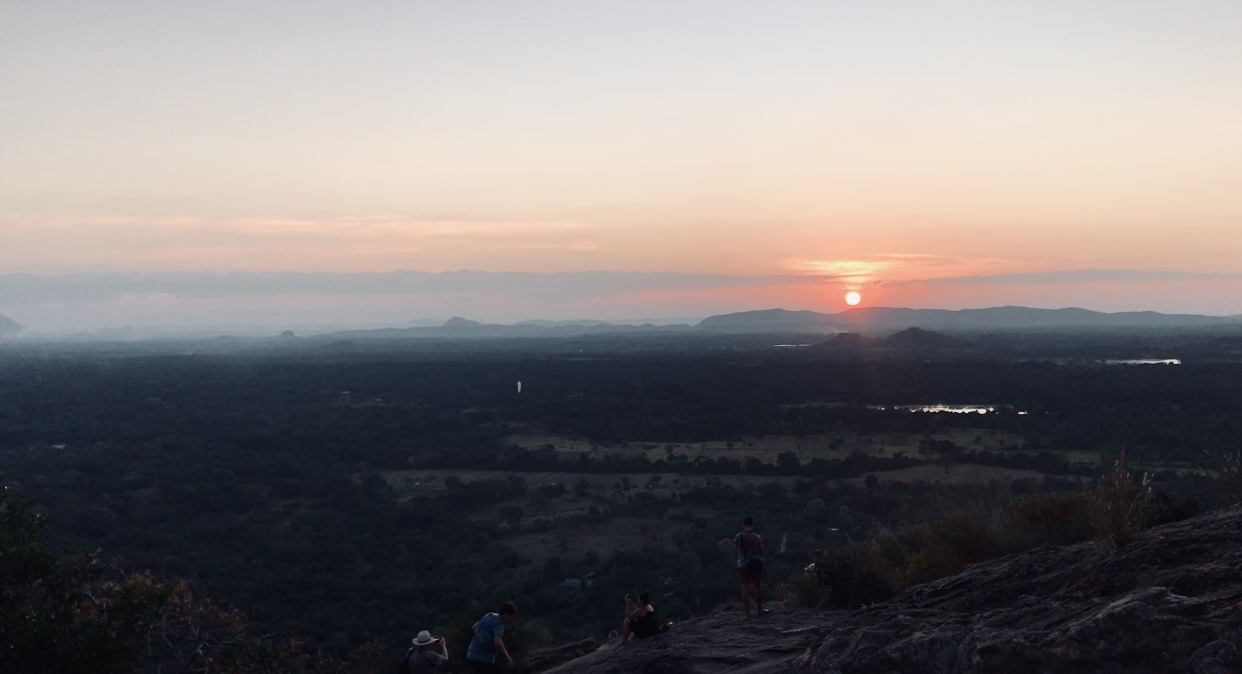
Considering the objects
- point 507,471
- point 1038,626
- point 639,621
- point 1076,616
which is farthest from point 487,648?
point 507,471

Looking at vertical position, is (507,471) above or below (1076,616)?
below

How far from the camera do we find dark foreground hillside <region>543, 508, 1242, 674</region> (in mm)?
4957

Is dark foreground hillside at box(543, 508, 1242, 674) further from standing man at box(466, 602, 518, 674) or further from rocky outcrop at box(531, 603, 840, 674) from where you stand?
standing man at box(466, 602, 518, 674)

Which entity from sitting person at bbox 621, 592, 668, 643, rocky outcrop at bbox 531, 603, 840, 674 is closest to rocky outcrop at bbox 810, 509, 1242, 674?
rocky outcrop at bbox 531, 603, 840, 674

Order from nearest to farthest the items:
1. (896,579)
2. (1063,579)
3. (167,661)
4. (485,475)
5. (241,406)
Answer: (1063,579)
(896,579)
(167,661)
(485,475)
(241,406)

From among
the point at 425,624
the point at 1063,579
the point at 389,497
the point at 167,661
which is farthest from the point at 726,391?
the point at 1063,579

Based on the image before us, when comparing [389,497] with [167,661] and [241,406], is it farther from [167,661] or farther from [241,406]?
[241,406]

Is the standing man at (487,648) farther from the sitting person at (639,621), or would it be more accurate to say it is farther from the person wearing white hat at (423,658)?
the sitting person at (639,621)

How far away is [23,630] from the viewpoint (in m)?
8.81

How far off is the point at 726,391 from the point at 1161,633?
58.9m

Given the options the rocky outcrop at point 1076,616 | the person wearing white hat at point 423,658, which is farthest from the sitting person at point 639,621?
the rocky outcrop at point 1076,616

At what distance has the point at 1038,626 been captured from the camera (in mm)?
5633

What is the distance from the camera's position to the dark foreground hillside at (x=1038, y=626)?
16.3 ft

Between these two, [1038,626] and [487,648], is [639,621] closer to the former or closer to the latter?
[487,648]
